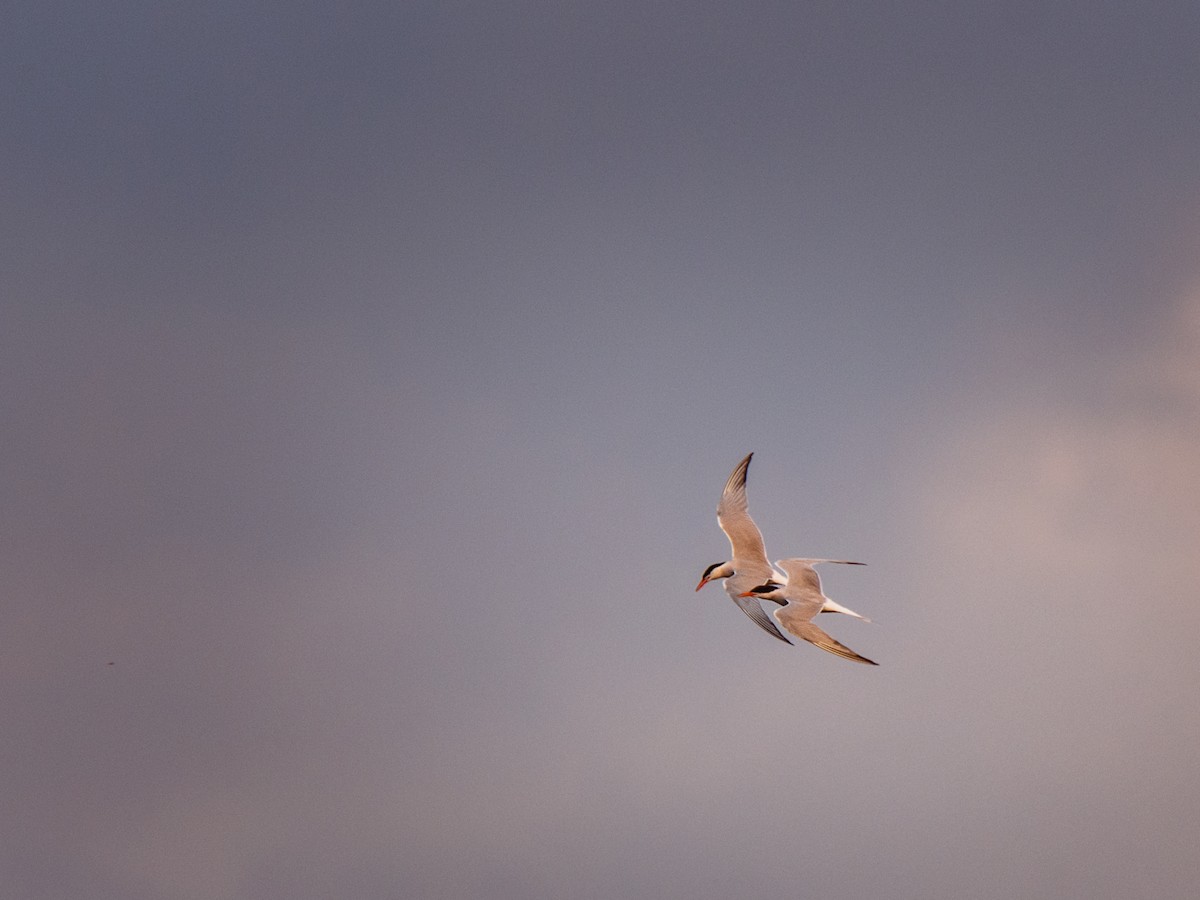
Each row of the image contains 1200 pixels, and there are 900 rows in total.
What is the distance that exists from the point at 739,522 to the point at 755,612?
146 centimetres

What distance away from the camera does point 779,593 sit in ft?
52.7

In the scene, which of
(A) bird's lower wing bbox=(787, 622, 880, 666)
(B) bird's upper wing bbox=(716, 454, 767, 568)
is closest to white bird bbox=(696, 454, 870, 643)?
(B) bird's upper wing bbox=(716, 454, 767, 568)

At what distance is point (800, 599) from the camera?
1595 cm

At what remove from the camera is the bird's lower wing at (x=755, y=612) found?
16.3 metres

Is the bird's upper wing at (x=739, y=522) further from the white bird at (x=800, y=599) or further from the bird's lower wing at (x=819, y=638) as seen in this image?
the bird's lower wing at (x=819, y=638)

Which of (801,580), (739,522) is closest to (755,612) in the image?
(801,580)

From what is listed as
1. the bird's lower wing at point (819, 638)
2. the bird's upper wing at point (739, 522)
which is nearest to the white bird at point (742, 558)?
the bird's upper wing at point (739, 522)

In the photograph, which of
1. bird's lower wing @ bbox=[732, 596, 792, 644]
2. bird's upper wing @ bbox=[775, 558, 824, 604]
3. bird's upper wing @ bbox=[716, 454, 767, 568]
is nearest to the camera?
bird's upper wing @ bbox=[775, 558, 824, 604]

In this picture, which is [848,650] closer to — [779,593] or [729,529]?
[779,593]

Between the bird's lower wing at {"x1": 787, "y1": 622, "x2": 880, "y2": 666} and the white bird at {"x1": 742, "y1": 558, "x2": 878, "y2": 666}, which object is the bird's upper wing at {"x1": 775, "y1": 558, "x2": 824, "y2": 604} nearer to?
the white bird at {"x1": 742, "y1": 558, "x2": 878, "y2": 666}

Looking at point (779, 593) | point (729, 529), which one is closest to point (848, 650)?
point (779, 593)

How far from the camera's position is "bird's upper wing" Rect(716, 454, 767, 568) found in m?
17.1

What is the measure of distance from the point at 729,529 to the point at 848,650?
316cm

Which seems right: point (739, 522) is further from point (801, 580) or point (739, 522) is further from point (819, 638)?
point (819, 638)
